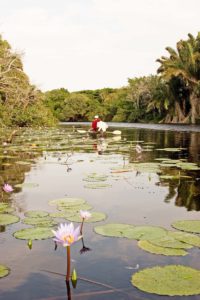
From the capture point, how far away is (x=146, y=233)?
373 cm

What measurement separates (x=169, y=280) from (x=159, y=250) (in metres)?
0.65

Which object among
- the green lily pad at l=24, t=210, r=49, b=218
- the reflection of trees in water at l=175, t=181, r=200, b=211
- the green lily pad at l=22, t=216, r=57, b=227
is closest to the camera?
the green lily pad at l=22, t=216, r=57, b=227

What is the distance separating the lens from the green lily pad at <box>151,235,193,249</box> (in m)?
3.37

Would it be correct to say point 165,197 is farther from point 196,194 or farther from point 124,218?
point 124,218

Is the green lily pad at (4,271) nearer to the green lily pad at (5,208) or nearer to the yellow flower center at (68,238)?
the yellow flower center at (68,238)

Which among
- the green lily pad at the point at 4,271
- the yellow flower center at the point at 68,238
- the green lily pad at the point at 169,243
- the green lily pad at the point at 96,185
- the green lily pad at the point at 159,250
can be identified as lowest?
the green lily pad at the point at 4,271

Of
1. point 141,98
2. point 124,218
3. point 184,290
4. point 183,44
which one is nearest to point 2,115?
point 124,218

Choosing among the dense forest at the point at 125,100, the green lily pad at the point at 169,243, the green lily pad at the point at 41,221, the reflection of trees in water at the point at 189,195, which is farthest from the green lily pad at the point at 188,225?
the dense forest at the point at 125,100

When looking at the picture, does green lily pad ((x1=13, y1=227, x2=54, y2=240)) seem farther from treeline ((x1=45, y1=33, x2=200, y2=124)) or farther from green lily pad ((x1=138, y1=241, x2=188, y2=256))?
treeline ((x1=45, y1=33, x2=200, y2=124))

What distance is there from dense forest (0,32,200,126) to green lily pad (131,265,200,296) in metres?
15.3

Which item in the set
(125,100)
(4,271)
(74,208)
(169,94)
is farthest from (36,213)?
(125,100)

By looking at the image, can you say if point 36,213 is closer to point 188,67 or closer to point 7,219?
point 7,219

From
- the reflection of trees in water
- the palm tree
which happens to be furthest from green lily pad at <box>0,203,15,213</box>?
the palm tree

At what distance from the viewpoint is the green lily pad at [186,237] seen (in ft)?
11.5
